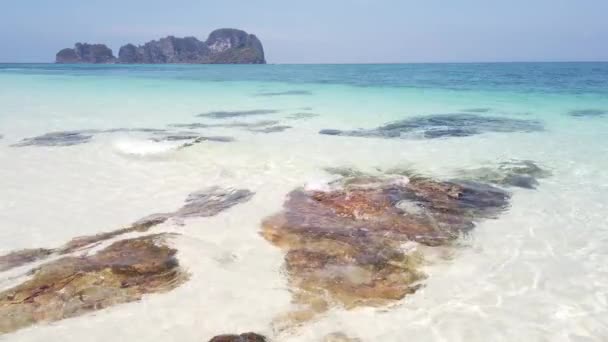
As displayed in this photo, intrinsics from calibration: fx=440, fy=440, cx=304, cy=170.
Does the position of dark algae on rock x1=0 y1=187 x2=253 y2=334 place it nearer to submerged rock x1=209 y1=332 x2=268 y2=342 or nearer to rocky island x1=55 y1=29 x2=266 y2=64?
submerged rock x1=209 y1=332 x2=268 y2=342

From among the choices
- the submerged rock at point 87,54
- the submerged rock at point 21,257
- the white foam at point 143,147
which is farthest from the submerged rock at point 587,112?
the submerged rock at point 87,54

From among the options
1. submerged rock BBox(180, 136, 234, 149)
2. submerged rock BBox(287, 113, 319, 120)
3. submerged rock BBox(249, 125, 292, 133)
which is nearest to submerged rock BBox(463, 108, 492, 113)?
submerged rock BBox(287, 113, 319, 120)

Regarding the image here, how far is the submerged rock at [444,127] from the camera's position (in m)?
14.4

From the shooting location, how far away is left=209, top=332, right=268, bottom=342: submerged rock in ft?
12.6

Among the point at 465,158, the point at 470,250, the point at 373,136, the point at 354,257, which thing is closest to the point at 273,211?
the point at 354,257

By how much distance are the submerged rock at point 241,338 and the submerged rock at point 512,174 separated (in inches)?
256

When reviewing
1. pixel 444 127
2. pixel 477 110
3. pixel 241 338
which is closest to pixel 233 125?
pixel 444 127

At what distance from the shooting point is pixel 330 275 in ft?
16.3

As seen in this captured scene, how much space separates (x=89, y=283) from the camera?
4668 millimetres

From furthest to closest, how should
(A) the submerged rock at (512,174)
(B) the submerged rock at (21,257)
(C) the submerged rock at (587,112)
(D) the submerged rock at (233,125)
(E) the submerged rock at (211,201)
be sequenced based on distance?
1. (C) the submerged rock at (587,112)
2. (D) the submerged rock at (233,125)
3. (A) the submerged rock at (512,174)
4. (E) the submerged rock at (211,201)
5. (B) the submerged rock at (21,257)

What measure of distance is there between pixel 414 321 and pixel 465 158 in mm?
7422

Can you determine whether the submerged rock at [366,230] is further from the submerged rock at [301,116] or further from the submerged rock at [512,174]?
the submerged rock at [301,116]

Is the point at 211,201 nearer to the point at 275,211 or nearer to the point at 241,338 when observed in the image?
the point at 275,211

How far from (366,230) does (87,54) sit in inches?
8118
